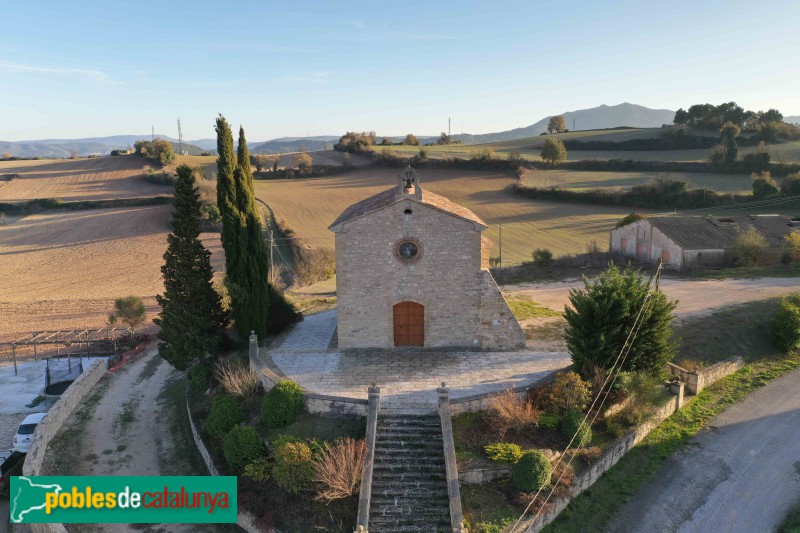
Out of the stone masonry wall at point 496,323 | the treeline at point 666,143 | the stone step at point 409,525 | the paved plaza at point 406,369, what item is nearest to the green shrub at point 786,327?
the paved plaza at point 406,369

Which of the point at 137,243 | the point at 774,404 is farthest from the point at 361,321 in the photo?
the point at 137,243

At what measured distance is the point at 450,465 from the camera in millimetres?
14820

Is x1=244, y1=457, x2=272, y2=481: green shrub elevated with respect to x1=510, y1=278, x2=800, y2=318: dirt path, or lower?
lower

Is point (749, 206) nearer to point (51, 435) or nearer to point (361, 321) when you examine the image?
point (361, 321)

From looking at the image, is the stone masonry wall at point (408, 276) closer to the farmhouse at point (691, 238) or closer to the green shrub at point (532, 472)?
the green shrub at point (532, 472)

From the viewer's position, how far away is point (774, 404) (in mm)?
20484

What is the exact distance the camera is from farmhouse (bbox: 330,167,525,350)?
21.6 metres

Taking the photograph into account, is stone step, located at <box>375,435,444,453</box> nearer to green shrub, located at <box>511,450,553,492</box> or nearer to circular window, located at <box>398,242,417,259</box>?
green shrub, located at <box>511,450,553,492</box>

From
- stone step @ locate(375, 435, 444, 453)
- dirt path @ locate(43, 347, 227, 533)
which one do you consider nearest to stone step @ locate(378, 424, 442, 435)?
stone step @ locate(375, 435, 444, 453)

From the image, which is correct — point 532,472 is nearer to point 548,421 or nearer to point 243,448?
point 548,421

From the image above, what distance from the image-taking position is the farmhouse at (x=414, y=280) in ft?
70.8

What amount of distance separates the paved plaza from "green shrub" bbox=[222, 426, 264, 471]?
2837mm

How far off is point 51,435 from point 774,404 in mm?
29243

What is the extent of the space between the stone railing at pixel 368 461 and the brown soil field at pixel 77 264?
26.5 m
